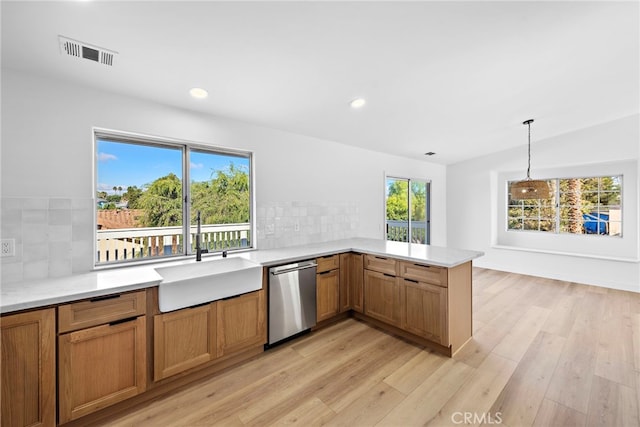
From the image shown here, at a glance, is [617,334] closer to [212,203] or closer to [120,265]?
[212,203]

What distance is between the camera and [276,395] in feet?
6.49

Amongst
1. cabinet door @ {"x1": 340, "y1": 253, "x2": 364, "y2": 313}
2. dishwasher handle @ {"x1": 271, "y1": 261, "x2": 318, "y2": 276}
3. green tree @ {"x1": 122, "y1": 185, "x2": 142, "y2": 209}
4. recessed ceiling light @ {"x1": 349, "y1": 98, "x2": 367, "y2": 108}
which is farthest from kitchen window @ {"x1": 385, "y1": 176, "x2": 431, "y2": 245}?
green tree @ {"x1": 122, "y1": 185, "x2": 142, "y2": 209}

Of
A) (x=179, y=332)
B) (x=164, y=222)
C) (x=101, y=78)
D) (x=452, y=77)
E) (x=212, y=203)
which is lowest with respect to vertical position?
(x=179, y=332)

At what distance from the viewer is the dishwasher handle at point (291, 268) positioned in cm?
254

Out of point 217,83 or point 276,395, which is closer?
point 276,395

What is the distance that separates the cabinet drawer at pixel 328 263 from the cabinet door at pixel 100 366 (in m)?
1.62

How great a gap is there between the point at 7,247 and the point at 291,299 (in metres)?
2.09

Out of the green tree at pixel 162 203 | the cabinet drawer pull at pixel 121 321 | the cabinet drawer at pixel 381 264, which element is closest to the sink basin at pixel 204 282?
the cabinet drawer pull at pixel 121 321

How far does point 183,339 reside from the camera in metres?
2.02

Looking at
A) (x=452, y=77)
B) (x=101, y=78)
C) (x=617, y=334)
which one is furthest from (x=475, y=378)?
(x=101, y=78)

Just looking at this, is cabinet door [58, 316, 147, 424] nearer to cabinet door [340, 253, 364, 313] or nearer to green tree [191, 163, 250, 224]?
green tree [191, 163, 250, 224]

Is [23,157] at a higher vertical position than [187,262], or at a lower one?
higher

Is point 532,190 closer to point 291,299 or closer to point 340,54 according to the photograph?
point 340,54

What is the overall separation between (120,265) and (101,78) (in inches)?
57.9
